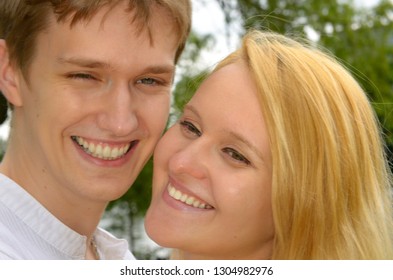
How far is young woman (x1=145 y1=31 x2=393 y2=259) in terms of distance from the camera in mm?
2510

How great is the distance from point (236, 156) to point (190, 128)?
0.95 ft

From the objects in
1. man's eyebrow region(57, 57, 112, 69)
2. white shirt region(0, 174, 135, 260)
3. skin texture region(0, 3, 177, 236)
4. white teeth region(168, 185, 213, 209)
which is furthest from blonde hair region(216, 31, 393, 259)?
white shirt region(0, 174, 135, 260)

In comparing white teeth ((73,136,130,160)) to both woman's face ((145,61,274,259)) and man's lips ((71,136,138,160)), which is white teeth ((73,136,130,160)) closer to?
man's lips ((71,136,138,160))

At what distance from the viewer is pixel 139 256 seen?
34.9 feet

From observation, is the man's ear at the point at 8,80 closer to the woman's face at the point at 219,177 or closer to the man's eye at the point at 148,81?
the man's eye at the point at 148,81

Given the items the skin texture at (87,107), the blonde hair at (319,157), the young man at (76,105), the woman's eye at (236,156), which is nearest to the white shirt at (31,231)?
the young man at (76,105)

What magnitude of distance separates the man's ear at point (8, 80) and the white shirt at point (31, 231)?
370 millimetres

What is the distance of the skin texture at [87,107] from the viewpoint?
2.67 m

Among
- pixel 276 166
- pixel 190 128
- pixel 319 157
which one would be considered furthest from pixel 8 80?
pixel 319 157

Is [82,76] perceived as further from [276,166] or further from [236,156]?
[276,166]

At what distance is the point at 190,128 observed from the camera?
2750mm

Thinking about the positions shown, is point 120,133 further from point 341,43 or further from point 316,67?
point 341,43
